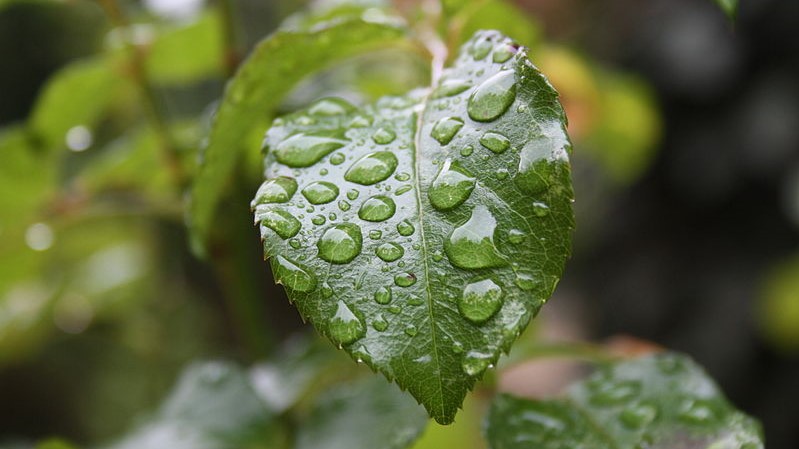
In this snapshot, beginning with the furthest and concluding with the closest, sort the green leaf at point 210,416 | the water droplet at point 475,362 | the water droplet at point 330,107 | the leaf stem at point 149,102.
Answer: the leaf stem at point 149,102 < the green leaf at point 210,416 < the water droplet at point 330,107 < the water droplet at point 475,362

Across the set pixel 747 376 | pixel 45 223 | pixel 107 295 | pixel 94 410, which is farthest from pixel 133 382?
pixel 747 376

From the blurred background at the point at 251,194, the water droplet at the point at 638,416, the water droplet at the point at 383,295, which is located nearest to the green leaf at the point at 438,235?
the water droplet at the point at 383,295

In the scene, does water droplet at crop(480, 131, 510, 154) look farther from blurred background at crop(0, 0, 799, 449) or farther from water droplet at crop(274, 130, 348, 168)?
blurred background at crop(0, 0, 799, 449)

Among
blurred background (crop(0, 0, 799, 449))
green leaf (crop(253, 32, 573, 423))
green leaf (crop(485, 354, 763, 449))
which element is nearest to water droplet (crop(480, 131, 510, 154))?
green leaf (crop(253, 32, 573, 423))

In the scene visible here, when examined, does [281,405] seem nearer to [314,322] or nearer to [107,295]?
[314,322]

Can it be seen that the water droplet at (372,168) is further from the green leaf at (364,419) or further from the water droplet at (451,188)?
the green leaf at (364,419)
